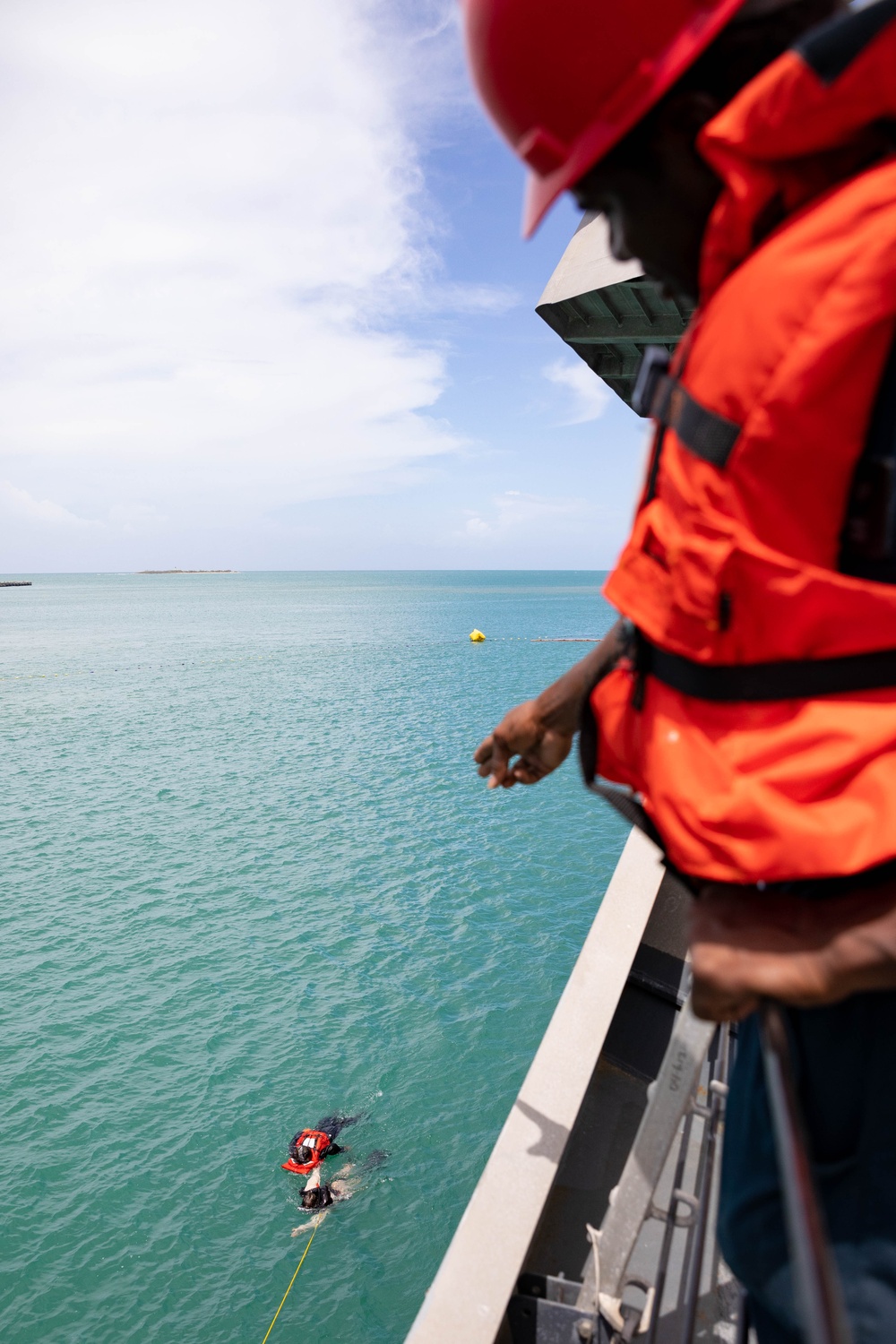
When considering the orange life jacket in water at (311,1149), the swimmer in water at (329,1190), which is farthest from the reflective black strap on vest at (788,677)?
the orange life jacket in water at (311,1149)

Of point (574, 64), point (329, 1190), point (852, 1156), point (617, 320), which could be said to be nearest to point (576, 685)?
point (852, 1156)

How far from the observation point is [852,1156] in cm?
112

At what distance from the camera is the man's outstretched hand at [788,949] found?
948mm

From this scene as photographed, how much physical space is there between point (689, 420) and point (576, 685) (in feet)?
2.31

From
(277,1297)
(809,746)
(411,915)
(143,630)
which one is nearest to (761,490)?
(809,746)

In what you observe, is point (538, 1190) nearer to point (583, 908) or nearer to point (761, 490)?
point (761, 490)

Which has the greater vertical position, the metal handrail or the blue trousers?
the metal handrail

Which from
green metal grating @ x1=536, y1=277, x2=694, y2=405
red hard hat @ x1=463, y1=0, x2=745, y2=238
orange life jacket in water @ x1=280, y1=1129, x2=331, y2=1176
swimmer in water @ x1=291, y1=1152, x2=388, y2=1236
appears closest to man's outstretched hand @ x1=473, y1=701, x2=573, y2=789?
red hard hat @ x1=463, y1=0, x2=745, y2=238

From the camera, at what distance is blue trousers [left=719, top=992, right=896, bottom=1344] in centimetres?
108

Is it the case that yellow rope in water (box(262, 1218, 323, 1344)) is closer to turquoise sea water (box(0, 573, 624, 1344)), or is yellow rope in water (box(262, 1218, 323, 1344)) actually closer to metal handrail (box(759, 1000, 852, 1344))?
turquoise sea water (box(0, 573, 624, 1344))

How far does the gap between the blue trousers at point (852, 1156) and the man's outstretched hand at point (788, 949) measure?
0.46ft

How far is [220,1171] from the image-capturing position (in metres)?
11.3

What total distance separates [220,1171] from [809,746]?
12.8 m

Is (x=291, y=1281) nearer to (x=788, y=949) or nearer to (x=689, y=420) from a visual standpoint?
(x=788, y=949)
